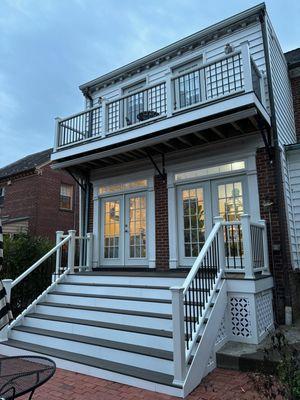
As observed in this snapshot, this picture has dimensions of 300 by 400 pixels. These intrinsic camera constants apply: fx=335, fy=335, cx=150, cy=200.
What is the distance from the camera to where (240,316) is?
16.9 ft

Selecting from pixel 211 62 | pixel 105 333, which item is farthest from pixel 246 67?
pixel 105 333

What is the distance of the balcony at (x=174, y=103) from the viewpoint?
6070 mm

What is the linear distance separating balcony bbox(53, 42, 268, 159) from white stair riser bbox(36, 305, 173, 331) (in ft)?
11.9

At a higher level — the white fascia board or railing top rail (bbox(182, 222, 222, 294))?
the white fascia board

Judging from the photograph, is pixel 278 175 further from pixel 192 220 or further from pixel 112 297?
pixel 112 297

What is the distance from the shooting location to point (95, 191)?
9.12 m

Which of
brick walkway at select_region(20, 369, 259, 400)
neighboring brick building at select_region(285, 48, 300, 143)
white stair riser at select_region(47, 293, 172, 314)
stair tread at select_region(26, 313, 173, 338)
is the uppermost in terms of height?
neighboring brick building at select_region(285, 48, 300, 143)

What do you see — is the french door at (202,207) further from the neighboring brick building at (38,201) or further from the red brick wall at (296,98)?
the neighboring brick building at (38,201)

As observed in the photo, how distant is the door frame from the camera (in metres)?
7.84

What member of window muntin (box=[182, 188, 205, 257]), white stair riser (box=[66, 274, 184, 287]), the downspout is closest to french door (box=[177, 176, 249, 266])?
window muntin (box=[182, 188, 205, 257])

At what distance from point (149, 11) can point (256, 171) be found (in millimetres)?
17817

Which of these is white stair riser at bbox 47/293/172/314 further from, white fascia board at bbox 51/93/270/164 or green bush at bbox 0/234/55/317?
white fascia board at bbox 51/93/270/164

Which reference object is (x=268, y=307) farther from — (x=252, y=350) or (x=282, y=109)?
(x=282, y=109)

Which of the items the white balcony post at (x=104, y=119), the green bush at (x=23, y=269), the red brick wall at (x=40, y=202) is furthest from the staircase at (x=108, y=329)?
the red brick wall at (x=40, y=202)
